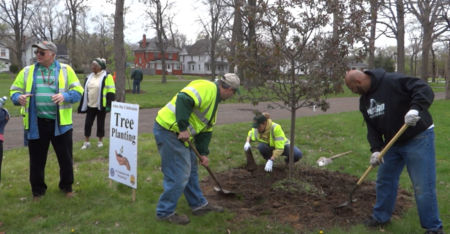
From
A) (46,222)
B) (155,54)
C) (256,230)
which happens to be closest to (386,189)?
(256,230)

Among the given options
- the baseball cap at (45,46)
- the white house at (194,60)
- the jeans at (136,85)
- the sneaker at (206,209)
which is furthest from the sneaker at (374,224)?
the white house at (194,60)

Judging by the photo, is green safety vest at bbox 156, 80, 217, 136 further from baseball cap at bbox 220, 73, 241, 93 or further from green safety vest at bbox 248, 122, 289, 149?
green safety vest at bbox 248, 122, 289, 149

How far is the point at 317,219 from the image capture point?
4.67 m

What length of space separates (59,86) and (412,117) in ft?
13.9

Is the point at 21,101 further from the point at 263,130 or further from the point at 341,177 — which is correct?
the point at 341,177

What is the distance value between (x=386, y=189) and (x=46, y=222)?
13.5ft

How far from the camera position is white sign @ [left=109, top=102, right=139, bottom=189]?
506 cm

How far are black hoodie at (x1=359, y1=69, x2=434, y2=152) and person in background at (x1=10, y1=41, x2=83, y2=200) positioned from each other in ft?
12.2

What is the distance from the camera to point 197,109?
4.30m

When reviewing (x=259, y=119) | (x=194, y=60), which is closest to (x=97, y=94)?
(x=259, y=119)

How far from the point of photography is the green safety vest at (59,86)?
4848mm

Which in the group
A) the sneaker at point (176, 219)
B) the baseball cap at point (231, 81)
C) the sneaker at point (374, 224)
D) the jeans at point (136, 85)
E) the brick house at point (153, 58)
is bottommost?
the sneaker at point (374, 224)

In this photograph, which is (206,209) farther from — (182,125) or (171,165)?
(182,125)

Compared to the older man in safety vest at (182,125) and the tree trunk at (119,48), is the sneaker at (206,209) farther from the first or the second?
the tree trunk at (119,48)
